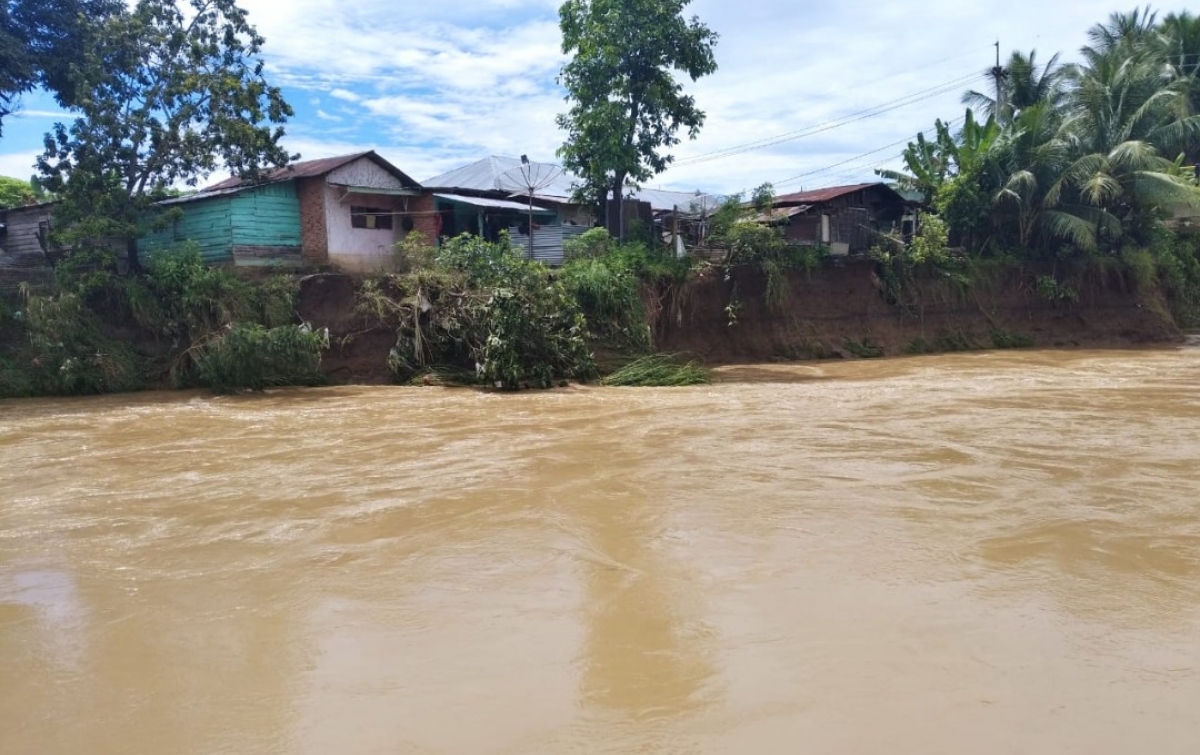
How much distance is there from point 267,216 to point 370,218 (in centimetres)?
→ 237

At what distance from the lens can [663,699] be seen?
3871 mm

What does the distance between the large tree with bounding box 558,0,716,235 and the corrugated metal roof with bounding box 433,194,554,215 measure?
235 centimetres

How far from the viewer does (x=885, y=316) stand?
864 inches

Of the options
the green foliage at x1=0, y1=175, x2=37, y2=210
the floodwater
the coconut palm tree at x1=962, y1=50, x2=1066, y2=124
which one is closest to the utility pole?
the coconut palm tree at x1=962, y1=50, x2=1066, y2=124

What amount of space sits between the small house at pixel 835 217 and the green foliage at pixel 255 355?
41.3ft

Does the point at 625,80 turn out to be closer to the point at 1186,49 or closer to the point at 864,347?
the point at 864,347

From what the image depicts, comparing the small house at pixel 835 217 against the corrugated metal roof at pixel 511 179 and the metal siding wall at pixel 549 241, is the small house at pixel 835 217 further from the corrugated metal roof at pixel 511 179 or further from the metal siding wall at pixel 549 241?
the metal siding wall at pixel 549 241

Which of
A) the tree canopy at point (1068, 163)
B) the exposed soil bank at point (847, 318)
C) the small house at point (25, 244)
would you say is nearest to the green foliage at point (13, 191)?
the small house at point (25, 244)

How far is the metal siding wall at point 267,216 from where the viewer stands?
60.2 ft

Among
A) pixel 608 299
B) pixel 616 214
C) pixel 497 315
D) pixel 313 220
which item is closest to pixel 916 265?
pixel 616 214

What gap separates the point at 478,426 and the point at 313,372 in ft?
18.8

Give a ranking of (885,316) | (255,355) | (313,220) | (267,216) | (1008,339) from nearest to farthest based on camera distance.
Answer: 1. (255,355)
2. (267,216)
3. (313,220)
4. (885,316)
5. (1008,339)

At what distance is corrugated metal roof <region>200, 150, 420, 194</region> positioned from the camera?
18578mm

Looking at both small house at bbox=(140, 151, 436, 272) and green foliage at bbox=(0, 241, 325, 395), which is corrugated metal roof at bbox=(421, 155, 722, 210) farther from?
green foliage at bbox=(0, 241, 325, 395)
